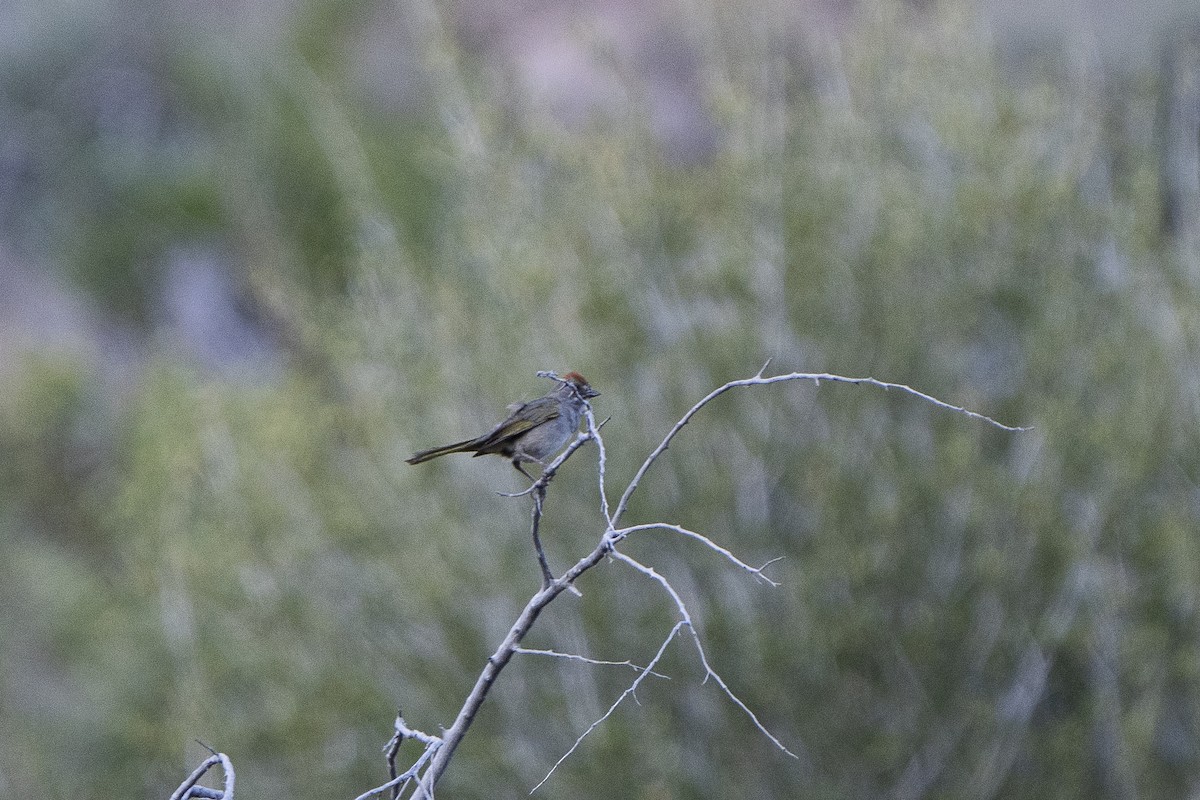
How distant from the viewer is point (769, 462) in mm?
11359

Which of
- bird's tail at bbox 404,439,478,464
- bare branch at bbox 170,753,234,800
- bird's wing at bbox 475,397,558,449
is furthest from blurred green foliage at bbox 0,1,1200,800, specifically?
bare branch at bbox 170,753,234,800

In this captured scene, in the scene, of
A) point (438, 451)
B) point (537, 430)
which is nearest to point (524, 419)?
point (537, 430)

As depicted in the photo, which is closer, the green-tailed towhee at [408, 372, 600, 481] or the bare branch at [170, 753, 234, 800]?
the bare branch at [170, 753, 234, 800]

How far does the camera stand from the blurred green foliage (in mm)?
10672

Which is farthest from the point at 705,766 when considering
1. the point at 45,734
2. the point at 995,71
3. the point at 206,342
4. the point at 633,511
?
the point at 206,342

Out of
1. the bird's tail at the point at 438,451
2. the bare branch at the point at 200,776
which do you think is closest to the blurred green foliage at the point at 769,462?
the bird's tail at the point at 438,451

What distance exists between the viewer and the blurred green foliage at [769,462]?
35.0 ft

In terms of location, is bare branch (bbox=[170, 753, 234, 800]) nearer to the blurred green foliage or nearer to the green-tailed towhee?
the green-tailed towhee

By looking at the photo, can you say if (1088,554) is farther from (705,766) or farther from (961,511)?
(705,766)

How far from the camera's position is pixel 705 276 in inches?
444

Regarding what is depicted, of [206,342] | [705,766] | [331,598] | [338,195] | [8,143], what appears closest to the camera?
[705,766]

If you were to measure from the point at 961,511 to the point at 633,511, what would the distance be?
2171mm

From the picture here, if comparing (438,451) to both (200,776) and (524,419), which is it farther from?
(200,776)

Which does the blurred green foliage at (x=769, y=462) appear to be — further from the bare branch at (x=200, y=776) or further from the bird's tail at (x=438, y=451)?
the bare branch at (x=200, y=776)
